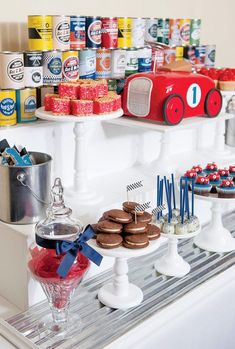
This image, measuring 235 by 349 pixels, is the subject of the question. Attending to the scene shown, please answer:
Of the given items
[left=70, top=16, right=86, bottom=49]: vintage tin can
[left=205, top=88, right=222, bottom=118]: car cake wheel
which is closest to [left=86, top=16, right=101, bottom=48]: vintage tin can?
[left=70, top=16, right=86, bottom=49]: vintage tin can

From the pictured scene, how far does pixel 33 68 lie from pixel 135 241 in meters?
0.54

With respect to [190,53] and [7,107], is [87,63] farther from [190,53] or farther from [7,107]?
[190,53]

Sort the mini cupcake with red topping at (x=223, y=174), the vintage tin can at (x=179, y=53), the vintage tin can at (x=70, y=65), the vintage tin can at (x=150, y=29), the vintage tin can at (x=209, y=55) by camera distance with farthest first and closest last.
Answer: the vintage tin can at (x=209, y=55), the vintage tin can at (x=179, y=53), the vintage tin can at (x=150, y=29), the mini cupcake with red topping at (x=223, y=174), the vintage tin can at (x=70, y=65)

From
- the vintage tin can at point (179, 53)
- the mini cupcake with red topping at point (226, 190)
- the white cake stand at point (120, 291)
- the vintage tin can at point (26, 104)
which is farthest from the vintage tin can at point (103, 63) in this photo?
the white cake stand at point (120, 291)

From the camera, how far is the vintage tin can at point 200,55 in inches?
70.8

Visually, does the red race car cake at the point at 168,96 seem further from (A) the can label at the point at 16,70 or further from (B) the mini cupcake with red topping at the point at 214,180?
(A) the can label at the point at 16,70

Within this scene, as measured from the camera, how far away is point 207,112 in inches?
61.1

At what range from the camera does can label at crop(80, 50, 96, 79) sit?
1412mm

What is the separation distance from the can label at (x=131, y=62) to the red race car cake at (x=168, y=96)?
8 cm

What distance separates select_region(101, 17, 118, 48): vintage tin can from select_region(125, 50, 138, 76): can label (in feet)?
0.21

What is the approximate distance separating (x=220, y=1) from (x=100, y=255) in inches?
57.4

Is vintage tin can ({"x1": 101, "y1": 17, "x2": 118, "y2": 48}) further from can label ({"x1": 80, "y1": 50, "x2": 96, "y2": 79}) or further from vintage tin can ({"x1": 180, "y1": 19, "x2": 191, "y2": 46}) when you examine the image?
vintage tin can ({"x1": 180, "y1": 19, "x2": 191, "y2": 46})

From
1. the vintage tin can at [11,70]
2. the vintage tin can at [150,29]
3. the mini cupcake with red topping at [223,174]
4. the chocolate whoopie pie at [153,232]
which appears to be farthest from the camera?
the vintage tin can at [150,29]

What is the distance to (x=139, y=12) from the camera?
174cm
